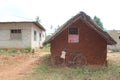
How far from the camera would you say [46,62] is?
20.5m

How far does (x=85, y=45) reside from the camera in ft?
61.9

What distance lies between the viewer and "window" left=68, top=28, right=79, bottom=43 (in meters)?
18.8

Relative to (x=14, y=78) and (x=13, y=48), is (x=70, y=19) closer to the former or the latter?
(x=14, y=78)

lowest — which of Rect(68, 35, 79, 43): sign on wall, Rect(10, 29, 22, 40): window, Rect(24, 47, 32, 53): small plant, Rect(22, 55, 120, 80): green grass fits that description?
Rect(22, 55, 120, 80): green grass

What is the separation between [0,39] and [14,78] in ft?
47.0

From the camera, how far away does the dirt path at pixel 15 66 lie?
1597cm

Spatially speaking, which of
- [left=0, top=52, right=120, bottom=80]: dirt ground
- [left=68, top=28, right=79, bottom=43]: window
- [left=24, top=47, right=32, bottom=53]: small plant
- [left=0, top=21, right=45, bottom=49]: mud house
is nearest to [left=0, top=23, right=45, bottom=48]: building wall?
[left=0, top=21, right=45, bottom=49]: mud house

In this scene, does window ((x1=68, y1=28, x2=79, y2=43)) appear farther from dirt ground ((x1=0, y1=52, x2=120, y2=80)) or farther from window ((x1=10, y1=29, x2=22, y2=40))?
window ((x1=10, y1=29, x2=22, y2=40))

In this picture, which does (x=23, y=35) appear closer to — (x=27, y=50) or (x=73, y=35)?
(x=27, y=50)

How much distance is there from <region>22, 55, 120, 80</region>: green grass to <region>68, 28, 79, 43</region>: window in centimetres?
206

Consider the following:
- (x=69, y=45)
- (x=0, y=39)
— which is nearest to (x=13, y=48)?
(x=0, y=39)

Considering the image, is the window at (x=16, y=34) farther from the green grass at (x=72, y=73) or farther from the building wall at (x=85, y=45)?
the green grass at (x=72, y=73)

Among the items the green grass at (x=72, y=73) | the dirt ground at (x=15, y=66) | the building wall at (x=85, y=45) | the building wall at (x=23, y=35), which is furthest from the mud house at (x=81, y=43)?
the building wall at (x=23, y=35)

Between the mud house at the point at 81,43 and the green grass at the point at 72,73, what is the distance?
971mm
